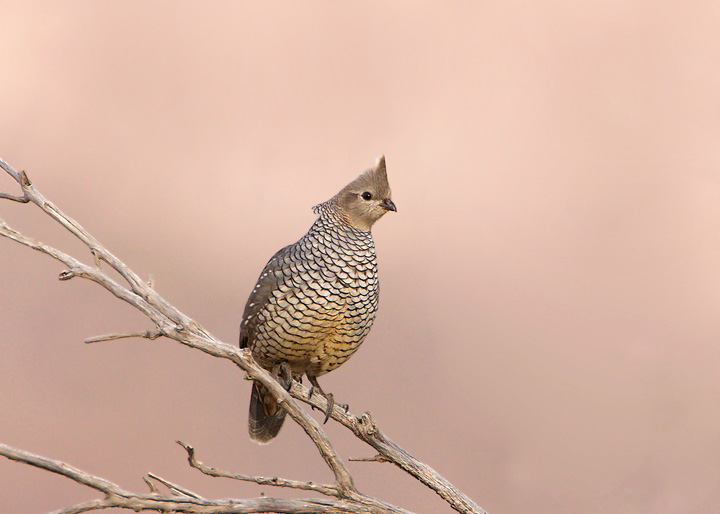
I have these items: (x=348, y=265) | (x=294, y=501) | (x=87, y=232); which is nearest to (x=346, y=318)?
(x=348, y=265)

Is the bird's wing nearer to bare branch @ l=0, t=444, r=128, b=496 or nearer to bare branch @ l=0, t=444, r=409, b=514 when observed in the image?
bare branch @ l=0, t=444, r=409, b=514

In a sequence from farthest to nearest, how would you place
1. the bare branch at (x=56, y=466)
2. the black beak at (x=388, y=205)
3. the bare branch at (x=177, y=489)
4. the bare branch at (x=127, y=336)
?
the black beak at (x=388, y=205) → the bare branch at (x=177, y=489) → the bare branch at (x=127, y=336) → the bare branch at (x=56, y=466)

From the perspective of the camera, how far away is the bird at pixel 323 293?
4437 mm

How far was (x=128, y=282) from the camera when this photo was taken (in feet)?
13.1

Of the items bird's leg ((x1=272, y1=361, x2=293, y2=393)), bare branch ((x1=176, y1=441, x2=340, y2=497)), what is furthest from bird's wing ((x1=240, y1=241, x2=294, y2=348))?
bare branch ((x1=176, y1=441, x2=340, y2=497))

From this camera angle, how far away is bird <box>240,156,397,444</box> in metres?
4.44

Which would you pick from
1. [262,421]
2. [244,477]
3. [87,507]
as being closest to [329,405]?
A: [244,477]

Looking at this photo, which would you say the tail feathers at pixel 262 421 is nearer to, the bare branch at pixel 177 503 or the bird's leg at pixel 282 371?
the bird's leg at pixel 282 371

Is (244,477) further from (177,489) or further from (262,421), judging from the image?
(262,421)

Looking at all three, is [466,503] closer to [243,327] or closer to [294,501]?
[294,501]

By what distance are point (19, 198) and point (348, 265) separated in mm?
1922

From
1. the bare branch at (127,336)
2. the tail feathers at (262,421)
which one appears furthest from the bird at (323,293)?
the bare branch at (127,336)

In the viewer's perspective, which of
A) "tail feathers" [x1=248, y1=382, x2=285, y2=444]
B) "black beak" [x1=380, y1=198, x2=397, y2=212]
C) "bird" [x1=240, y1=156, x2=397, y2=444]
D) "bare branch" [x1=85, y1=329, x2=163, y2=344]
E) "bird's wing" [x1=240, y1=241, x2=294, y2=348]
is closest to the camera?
"bare branch" [x1=85, y1=329, x2=163, y2=344]

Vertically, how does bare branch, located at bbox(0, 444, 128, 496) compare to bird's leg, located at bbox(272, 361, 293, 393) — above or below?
below
